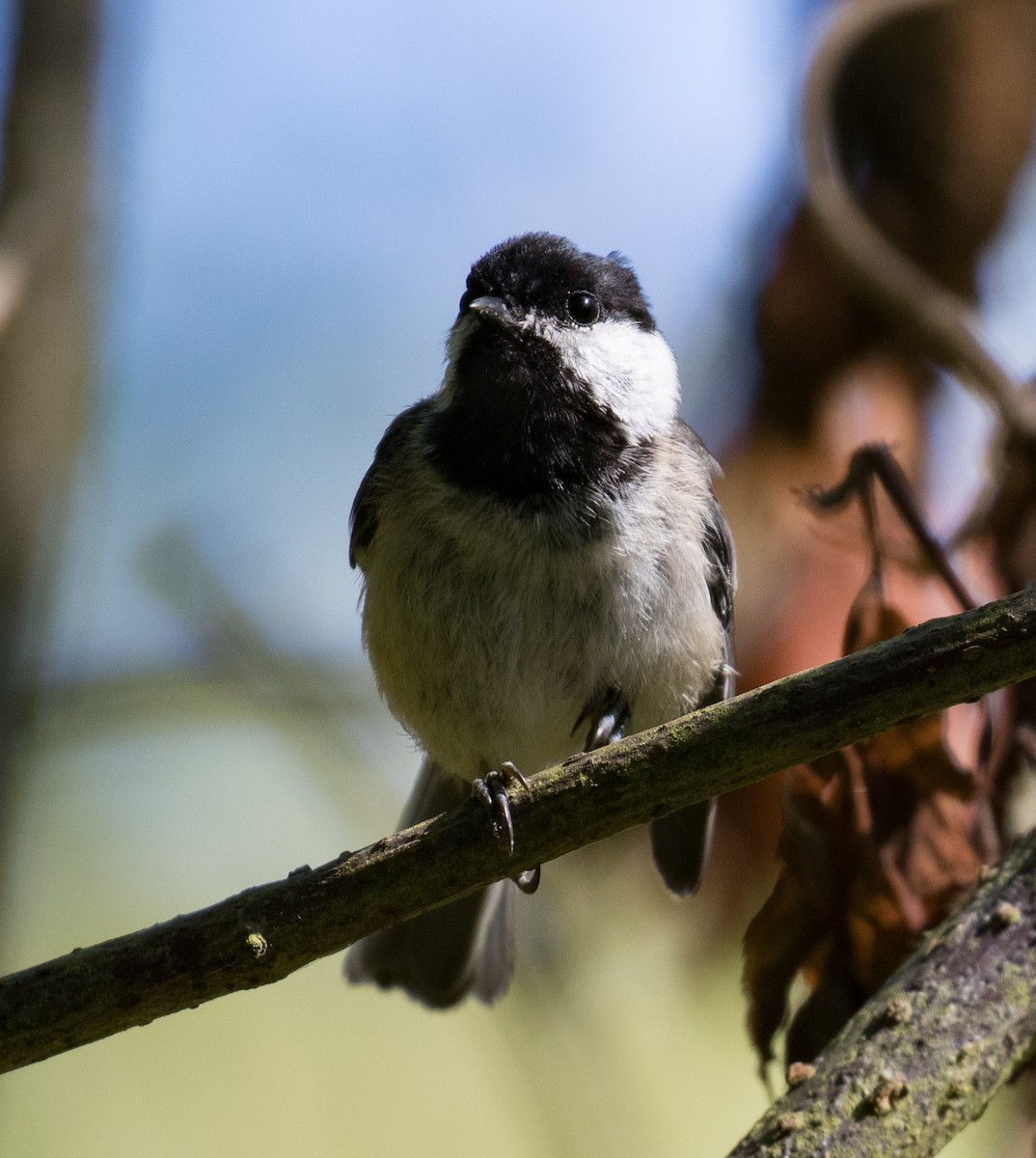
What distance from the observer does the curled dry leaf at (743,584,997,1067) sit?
6.45ft

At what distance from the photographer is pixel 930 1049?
155 cm

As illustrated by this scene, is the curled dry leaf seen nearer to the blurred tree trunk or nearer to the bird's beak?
the bird's beak

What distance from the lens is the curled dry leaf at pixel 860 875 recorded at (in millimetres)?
1966

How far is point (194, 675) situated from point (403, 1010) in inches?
62.3

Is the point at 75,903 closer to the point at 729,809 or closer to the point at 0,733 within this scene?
the point at 0,733

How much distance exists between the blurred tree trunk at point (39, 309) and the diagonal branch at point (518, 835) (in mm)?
1071

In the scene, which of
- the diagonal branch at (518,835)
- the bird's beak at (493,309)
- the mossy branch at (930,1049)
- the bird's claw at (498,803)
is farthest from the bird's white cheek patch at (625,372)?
the mossy branch at (930,1049)

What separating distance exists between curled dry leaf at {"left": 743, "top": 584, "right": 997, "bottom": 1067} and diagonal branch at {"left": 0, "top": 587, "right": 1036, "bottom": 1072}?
0.57 meters

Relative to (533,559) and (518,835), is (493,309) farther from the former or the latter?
(518,835)

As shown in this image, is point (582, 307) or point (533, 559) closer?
point (533, 559)

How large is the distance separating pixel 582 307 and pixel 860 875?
1.30 m

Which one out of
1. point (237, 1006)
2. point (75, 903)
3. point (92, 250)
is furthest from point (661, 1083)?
point (92, 250)

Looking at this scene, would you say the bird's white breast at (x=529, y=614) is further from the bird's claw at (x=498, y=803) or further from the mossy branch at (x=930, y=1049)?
the mossy branch at (x=930, y=1049)

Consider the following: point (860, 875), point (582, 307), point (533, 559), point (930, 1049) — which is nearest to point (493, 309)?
point (582, 307)
